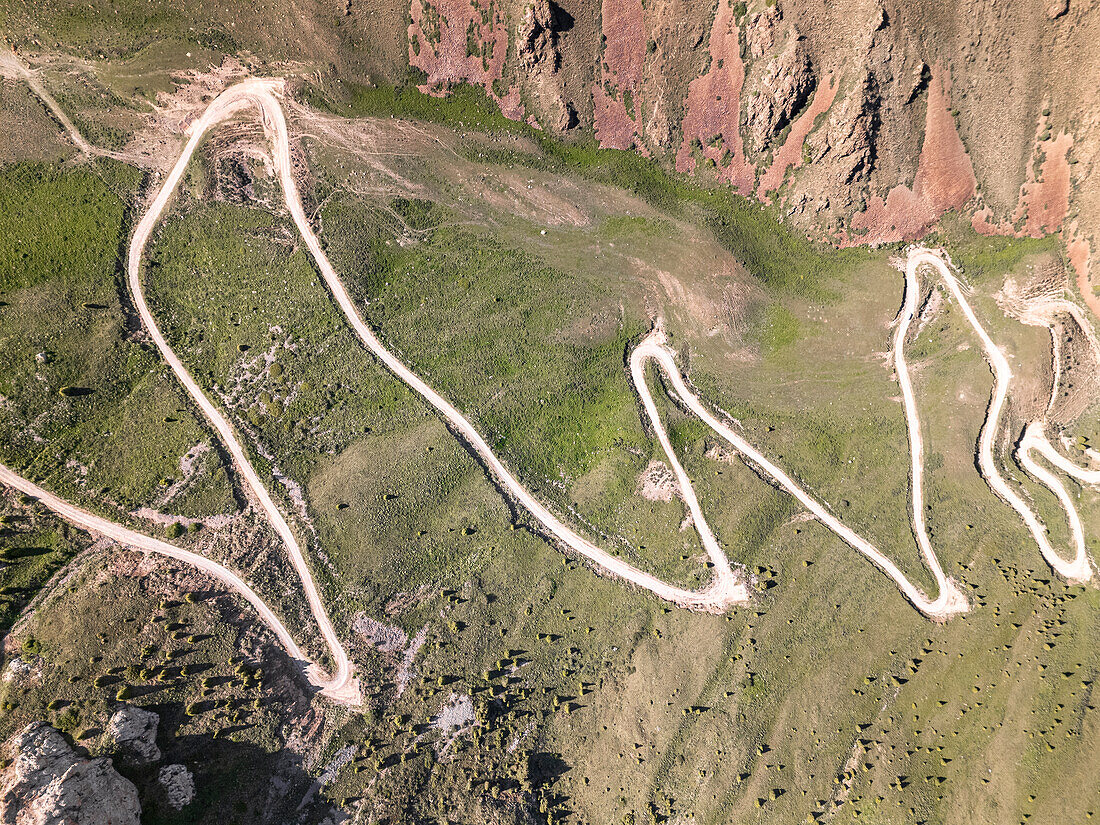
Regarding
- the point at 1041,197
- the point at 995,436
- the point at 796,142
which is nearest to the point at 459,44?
the point at 796,142

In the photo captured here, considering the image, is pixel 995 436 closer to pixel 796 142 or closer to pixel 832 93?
pixel 796 142

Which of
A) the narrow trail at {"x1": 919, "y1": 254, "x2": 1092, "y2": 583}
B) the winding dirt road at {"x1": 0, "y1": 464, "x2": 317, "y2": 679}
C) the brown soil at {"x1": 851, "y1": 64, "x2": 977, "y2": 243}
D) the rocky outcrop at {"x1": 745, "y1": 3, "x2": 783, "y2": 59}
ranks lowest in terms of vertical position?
the winding dirt road at {"x1": 0, "y1": 464, "x2": 317, "y2": 679}

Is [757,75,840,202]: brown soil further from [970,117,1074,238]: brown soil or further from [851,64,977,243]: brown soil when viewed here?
[970,117,1074,238]: brown soil

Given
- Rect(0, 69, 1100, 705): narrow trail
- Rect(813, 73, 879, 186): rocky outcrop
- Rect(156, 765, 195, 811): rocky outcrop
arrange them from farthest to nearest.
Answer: Rect(813, 73, 879, 186): rocky outcrop, Rect(0, 69, 1100, 705): narrow trail, Rect(156, 765, 195, 811): rocky outcrop

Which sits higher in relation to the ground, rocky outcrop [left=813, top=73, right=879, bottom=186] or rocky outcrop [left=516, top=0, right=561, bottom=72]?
rocky outcrop [left=516, top=0, right=561, bottom=72]

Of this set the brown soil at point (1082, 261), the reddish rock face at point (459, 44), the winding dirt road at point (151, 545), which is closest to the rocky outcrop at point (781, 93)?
the reddish rock face at point (459, 44)

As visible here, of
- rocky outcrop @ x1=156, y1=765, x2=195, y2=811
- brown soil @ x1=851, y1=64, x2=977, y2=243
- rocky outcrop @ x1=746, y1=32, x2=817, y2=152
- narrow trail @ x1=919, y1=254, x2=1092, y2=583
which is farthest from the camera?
narrow trail @ x1=919, y1=254, x2=1092, y2=583

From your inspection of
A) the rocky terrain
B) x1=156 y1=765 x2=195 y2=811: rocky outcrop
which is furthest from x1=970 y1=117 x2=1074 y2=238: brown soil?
x1=156 y1=765 x2=195 y2=811: rocky outcrop

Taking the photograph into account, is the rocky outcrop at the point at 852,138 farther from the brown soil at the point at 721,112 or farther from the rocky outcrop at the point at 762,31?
the rocky outcrop at the point at 762,31
